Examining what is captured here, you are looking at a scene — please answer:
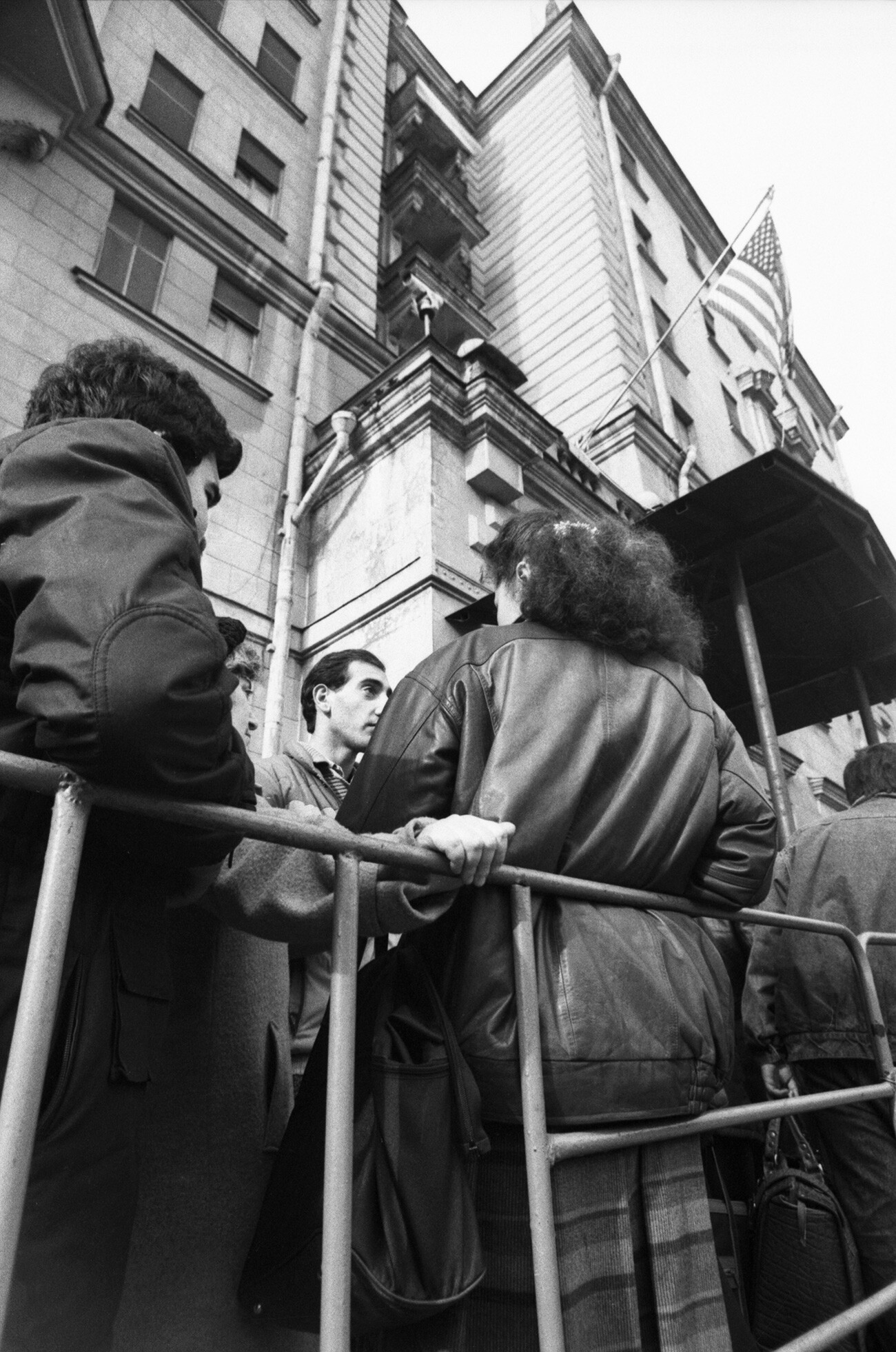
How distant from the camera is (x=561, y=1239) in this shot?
1350 mm

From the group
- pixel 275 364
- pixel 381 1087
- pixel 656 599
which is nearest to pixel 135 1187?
pixel 381 1087

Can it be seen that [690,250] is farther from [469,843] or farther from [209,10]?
[469,843]

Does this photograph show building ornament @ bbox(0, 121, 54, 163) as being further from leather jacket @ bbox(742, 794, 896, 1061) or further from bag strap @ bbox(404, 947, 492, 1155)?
bag strap @ bbox(404, 947, 492, 1155)

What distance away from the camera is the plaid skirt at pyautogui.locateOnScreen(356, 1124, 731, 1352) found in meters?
1.34

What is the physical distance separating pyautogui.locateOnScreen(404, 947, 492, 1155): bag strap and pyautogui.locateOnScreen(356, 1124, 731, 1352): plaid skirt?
127 mm

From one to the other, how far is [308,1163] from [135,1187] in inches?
10.8

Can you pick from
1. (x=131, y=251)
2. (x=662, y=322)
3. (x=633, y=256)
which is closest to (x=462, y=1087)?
(x=131, y=251)

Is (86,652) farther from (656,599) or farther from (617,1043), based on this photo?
(656,599)

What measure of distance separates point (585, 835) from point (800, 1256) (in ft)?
4.88

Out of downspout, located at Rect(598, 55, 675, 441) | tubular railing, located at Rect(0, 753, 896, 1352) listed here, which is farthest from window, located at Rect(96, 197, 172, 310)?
tubular railing, located at Rect(0, 753, 896, 1352)

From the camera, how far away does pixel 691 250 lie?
2097 centimetres

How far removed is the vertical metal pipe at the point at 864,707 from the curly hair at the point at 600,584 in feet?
19.1

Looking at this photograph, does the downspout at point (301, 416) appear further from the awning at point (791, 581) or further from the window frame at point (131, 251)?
the awning at point (791, 581)

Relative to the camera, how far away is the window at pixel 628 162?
1803 centimetres
